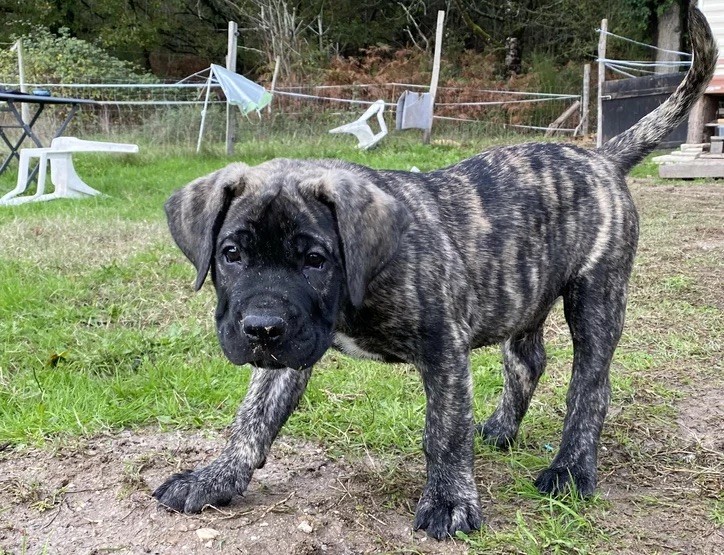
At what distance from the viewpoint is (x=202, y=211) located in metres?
3.10

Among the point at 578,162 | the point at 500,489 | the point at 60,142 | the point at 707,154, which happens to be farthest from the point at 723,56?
the point at 500,489

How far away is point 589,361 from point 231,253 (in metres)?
1.76

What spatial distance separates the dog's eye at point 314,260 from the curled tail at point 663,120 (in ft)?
6.50

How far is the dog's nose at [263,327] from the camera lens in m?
2.65

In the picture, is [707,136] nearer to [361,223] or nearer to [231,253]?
[361,223]

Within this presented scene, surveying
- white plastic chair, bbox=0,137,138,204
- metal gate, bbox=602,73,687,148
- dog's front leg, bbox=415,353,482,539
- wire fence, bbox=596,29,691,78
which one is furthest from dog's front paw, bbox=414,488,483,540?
metal gate, bbox=602,73,687,148

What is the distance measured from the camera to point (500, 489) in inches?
141

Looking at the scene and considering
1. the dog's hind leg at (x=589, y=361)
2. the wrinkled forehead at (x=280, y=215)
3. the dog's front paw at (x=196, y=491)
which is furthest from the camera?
the dog's hind leg at (x=589, y=361)

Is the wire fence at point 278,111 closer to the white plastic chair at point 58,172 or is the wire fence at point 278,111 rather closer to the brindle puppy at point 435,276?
the white plastic chair at point 58,172

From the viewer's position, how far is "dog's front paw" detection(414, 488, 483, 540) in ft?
10.2

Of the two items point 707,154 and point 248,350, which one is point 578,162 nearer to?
point 248,350

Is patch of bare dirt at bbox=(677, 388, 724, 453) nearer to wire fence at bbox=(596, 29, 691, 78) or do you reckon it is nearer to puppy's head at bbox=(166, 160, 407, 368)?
puppy's head at bbox=(166, 160, 407, 368)

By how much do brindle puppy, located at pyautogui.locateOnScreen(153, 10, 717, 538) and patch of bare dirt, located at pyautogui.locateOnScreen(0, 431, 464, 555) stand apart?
0.44ft

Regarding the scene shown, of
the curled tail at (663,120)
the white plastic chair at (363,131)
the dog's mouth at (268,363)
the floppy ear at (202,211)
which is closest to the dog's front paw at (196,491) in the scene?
the dog's mouth at (268,363)
